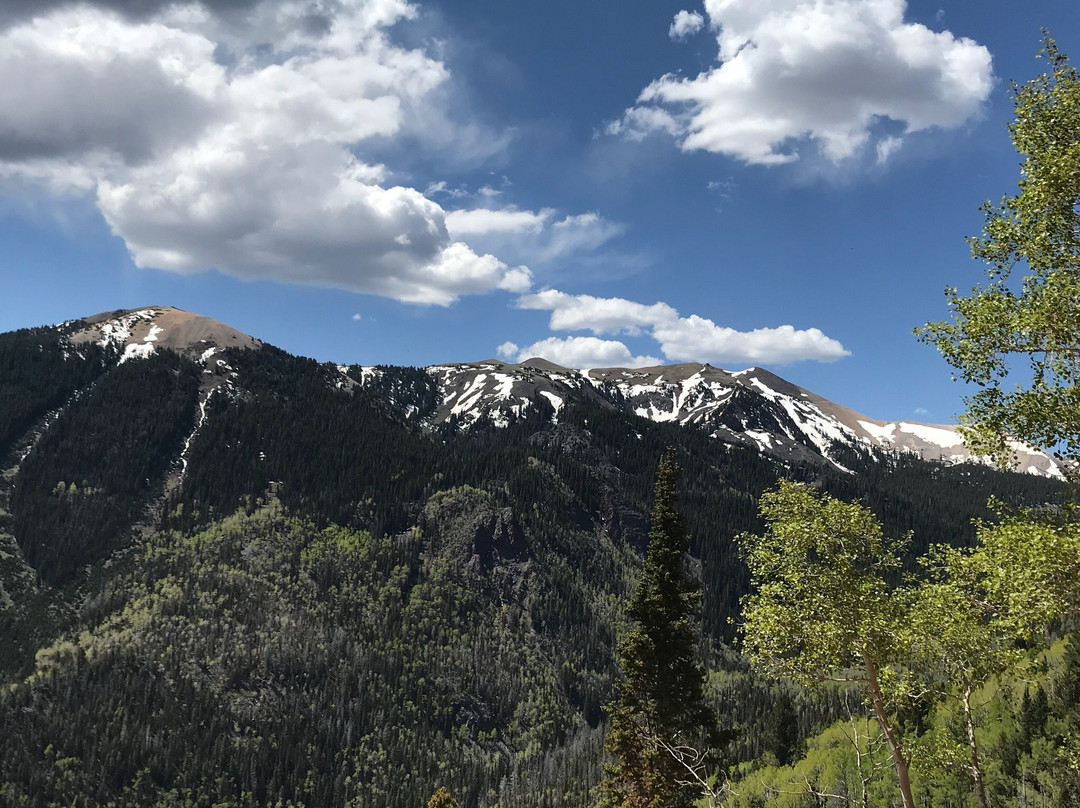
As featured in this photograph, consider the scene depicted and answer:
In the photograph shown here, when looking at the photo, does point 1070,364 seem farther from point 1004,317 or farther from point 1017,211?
point 1017,211

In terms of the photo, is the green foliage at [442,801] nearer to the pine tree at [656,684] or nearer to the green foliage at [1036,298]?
the pine tree at [656,684]

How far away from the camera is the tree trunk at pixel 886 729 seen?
20375 millimetres

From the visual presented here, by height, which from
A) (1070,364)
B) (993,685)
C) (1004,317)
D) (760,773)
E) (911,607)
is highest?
(1004,317)

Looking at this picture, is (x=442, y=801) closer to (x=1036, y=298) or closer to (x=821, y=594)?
(x=821, y=594)

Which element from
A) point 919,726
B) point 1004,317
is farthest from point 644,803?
point 919,726

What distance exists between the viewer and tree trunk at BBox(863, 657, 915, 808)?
20375mm

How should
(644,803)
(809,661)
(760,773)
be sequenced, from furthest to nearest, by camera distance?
(760,773) → (644,803) → (809,661)

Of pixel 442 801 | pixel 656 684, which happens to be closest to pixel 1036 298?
pixel 656 684

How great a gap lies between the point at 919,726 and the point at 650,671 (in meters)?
59.0

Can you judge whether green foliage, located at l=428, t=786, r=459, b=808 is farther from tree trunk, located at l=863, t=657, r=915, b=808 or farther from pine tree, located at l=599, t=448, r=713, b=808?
tree trunk, located at l=863, t=657, r=915, b=808

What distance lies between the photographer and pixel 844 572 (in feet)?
74.5

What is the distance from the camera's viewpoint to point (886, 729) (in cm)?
2020

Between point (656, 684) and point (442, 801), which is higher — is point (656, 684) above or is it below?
above

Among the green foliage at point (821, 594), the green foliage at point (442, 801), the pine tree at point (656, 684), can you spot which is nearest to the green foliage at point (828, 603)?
the green foliage at point (821, 594)
